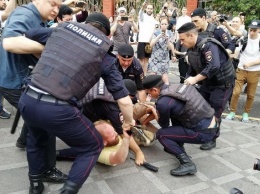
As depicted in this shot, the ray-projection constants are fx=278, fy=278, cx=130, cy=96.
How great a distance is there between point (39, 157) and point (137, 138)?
4.37 feet

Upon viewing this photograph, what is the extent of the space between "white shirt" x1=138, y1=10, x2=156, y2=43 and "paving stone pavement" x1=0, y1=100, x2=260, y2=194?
3.96 metres

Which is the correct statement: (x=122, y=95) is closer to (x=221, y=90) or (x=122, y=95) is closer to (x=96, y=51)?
(x=96, y=51)

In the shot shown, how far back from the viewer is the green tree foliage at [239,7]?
1078 centimetres

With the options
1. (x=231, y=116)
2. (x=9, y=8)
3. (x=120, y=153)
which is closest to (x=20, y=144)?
(x=120, y=153)

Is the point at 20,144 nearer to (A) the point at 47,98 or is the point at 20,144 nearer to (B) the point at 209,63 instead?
(A) the point at 47,98

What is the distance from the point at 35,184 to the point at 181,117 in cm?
148

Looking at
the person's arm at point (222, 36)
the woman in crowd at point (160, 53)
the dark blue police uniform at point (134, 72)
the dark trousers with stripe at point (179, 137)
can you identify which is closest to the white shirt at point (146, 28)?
the woman in crowd at point (160, 53)

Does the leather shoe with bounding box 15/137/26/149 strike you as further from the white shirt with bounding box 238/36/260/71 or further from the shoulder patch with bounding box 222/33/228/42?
the white shirt with bounding box 238/36/260/71

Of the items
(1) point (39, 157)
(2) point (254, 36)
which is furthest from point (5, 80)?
(2) point (254, 36)

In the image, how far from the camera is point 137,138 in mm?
3230

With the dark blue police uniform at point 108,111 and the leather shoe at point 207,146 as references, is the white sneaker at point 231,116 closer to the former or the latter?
the leather shoe at point 207,146

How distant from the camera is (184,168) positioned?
2760 mm

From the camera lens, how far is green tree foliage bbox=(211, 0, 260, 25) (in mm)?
10781

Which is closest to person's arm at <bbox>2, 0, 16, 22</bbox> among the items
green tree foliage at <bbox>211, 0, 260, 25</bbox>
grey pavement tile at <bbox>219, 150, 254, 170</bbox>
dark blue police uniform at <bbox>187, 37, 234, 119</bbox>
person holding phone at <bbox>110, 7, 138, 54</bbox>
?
dark blue police uniform at <bbox>187, 37, 234, 119</bbox>
